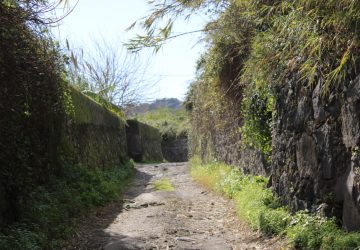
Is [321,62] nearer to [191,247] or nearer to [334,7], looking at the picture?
[334,7]

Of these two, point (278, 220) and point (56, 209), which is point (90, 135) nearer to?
point (56, 209)

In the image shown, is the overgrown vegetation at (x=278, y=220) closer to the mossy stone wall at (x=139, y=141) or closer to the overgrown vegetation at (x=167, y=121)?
the mossy stone wall at (x=139, y=141)

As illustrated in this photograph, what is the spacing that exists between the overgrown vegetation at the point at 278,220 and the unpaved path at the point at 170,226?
20 centimetres

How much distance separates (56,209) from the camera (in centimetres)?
655

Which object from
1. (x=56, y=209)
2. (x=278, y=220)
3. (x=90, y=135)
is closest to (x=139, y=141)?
(x=90, y=135)

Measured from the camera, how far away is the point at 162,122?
39.1 m

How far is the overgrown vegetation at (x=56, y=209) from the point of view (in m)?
5.13

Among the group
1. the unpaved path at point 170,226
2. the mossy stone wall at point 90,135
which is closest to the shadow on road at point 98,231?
the unpaved path at point 170,226

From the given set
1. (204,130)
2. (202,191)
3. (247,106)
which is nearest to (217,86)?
(247,106)

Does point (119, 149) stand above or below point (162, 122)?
below

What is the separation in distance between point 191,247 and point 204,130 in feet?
31.5

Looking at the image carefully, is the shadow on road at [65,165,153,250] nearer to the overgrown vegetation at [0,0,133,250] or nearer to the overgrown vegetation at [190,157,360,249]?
the overgrown vegetation at [0,0,133,250]

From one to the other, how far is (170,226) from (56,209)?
1.87m

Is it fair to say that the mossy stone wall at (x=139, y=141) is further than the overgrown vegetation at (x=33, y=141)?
Yes
